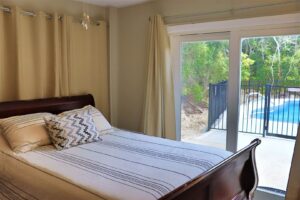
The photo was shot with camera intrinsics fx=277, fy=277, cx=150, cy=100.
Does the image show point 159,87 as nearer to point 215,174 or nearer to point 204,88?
point 204,88

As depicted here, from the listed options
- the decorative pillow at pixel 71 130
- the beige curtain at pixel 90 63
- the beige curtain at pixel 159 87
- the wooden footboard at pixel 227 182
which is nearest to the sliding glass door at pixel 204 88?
the beige curtain at pixel 159 87

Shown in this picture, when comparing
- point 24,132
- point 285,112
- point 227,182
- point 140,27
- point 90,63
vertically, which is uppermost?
point 140,27

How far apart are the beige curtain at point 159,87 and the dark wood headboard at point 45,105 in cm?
81

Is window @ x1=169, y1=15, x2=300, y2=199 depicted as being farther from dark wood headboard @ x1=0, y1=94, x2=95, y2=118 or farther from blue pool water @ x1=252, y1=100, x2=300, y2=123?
dark wood headboard @ x1=0, y1=94, x2=95, y2=118

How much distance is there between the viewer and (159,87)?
3488 millimetres

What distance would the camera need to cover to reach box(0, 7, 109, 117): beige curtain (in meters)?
3.03

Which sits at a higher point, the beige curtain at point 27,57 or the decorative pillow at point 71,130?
the beige curtain at point 27,57

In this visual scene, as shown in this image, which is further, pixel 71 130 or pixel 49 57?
pixel 49 57

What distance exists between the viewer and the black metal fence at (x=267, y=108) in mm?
2807

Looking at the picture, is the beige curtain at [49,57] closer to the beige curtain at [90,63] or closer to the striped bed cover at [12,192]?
the beige curtain at [90,63]

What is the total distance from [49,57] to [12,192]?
171 centimetres

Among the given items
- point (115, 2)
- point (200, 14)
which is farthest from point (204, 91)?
point (115, 2)

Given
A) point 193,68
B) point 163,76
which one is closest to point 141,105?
point 163,76

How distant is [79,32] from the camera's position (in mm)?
3600
